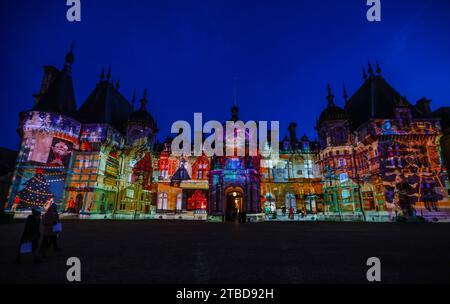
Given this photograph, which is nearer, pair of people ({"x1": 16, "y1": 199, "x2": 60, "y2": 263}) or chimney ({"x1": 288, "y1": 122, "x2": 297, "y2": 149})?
pair of people ({"x1": 16, "y1": 199, "x2": 60, "y2": 263})

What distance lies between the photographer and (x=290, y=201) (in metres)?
33.8

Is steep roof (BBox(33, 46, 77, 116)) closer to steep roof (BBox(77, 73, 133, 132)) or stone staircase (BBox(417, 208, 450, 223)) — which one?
steep roof (BBox(77, 73, 133, 132))

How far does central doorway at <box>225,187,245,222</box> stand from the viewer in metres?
28.2

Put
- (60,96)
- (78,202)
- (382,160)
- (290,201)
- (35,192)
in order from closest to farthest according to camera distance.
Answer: (382,160)
(35,192)
(78,202)
(60,96)
(290,201)

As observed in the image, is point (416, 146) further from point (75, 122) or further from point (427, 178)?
point (75, 122)

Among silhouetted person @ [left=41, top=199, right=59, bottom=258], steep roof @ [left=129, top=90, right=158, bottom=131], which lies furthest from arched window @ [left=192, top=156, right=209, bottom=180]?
silhouetted person @ [left=41, top=199, right=59, bottom=258]

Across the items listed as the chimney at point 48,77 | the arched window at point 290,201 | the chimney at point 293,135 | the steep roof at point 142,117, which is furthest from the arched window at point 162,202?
the chimney at point 48,77

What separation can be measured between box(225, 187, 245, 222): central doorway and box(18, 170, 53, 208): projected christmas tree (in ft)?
74.2

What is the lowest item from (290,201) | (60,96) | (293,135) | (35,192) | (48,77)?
(290,201)

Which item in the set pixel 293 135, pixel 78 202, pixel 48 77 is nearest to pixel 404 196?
pixel 293 135

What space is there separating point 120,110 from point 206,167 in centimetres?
1872

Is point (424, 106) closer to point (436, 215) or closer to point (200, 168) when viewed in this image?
point (436, 215)

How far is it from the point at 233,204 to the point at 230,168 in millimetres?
7783
